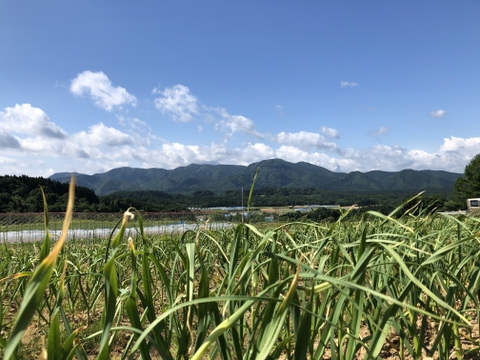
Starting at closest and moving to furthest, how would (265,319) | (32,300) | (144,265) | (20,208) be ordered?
(32,300)
(265,319)
(144,265)
(20,208)

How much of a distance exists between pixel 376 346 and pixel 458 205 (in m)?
39.9

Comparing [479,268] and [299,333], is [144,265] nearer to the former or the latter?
[299,333]

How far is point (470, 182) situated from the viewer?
40344 mm

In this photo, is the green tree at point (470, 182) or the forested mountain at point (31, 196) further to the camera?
the green tree at point (470, 182)

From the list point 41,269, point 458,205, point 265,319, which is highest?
point 41,269

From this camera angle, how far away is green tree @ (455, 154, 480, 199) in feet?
127

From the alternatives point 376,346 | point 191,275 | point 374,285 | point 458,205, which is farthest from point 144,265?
point 458,205

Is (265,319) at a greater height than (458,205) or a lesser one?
greater

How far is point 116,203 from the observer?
34.6 m

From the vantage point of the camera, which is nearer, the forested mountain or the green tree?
the forested mountain

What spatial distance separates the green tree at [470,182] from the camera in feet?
127

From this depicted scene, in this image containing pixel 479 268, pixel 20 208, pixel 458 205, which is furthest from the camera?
pixel 458 205

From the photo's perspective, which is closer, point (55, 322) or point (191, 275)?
point (55, 322)

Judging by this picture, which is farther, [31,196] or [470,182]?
[470,182]
